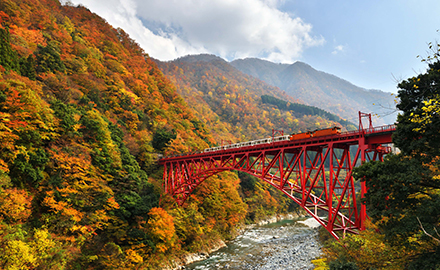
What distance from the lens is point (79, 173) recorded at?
16797 millimetres

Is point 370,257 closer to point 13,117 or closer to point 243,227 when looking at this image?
point 13,117

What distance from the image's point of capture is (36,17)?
3784 centimetres

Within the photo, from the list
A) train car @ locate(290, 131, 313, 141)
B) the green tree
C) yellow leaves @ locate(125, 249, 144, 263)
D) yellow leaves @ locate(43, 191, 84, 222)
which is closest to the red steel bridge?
train car @ locate(290, 131, 313, 141)

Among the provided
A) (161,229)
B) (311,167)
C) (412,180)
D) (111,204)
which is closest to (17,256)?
(111,204)

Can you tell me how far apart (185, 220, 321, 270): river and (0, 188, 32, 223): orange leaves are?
45.6 feet

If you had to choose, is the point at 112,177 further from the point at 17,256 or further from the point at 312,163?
the point at 312,163

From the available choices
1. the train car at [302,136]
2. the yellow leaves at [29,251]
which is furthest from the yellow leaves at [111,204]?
the train car at [302,136]

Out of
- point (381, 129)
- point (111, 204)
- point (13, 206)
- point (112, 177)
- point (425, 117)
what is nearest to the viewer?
point (425, 117)

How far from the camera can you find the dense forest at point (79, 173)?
536 inches

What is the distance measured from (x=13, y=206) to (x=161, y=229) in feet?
37.0

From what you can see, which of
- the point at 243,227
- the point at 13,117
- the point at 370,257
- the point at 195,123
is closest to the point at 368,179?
the point at 370,257

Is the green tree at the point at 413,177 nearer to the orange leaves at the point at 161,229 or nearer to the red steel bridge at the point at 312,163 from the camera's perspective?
the red steel bridge at the point at 312,163

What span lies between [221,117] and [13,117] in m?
94.2

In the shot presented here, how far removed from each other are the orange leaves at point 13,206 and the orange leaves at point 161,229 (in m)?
9.55
